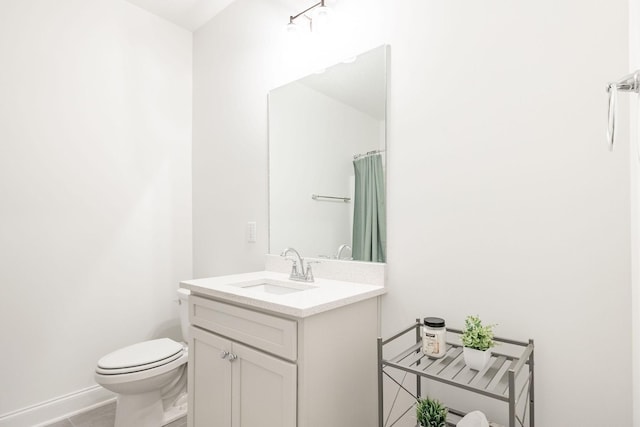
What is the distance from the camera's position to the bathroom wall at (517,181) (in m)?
1.02

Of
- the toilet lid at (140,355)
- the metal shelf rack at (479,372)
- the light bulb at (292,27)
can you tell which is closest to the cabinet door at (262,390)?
the metal shelf rack at (479,372)

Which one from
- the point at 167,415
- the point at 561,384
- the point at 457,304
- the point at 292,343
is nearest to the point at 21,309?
the point at 167,415

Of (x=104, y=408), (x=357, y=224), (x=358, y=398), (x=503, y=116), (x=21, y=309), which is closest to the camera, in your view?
(x=503, y=116)

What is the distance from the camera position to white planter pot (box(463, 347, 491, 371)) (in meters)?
1.03

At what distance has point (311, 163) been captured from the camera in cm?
185

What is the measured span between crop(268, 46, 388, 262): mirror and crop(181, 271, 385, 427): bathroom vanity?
264 millimetres

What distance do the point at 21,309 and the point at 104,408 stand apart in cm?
79

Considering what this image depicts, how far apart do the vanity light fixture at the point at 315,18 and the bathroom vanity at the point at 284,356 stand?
133cm

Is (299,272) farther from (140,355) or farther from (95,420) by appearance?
(95,420)

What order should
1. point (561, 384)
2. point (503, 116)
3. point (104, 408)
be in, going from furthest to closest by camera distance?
point (104, 408) → point (503, 116) → point (561, 384)

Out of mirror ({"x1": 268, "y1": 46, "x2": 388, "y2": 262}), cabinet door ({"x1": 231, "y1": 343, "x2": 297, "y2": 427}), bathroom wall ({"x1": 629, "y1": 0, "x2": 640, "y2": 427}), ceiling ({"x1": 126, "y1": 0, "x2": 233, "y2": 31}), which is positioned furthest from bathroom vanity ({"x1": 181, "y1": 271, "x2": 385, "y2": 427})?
ceiling ({"x1": 126, "y1": 0, "x2": 233, "y2": 31})

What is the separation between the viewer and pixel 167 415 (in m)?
1.97

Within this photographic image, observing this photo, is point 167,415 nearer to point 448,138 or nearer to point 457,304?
point 457,304

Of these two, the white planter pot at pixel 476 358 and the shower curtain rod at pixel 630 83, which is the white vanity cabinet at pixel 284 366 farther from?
the shower curtain rod at pixel 630 83
